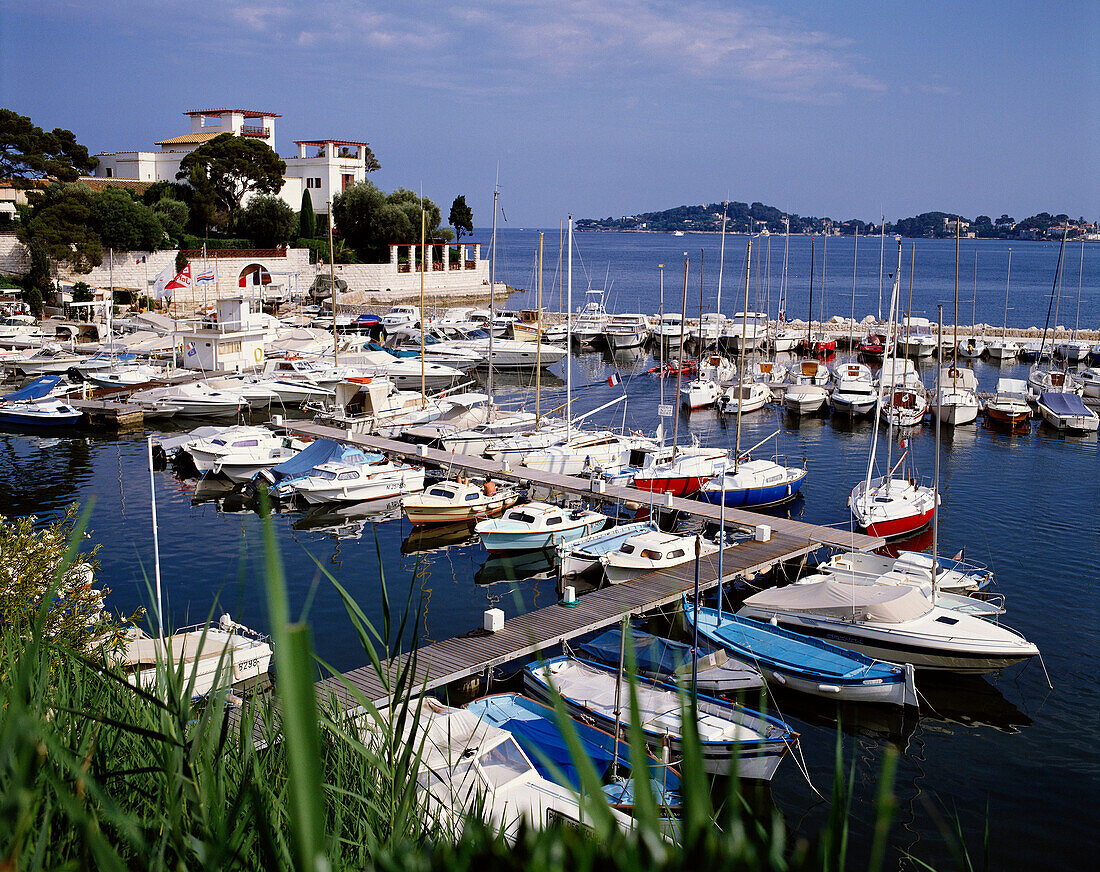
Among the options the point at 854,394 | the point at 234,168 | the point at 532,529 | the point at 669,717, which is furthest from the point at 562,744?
the point at 234,168

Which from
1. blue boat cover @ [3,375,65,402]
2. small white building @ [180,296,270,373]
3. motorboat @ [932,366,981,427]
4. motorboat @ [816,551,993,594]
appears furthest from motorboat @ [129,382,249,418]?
motorboat @ [932,366,981,427]

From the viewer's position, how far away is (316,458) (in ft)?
87.3

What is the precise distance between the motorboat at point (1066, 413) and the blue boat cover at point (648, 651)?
2675 cm

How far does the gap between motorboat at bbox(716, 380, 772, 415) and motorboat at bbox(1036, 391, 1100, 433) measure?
10.9 metres

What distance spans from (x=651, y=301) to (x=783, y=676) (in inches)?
3207

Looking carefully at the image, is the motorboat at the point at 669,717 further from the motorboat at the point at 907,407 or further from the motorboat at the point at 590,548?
the motorboat at the point at 907,407

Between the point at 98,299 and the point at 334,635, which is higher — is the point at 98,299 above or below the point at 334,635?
above

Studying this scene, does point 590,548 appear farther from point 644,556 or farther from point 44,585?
point 44,585

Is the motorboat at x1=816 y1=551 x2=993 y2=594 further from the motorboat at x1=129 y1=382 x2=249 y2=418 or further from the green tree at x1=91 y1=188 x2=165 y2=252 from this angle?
the green tree at x1=91 y1=188 x2=165 y2=252

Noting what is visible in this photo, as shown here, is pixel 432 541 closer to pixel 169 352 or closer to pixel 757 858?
pixel 757 858

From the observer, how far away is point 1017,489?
28.0m

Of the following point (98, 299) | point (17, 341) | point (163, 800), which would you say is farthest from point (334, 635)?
point (98, 299)

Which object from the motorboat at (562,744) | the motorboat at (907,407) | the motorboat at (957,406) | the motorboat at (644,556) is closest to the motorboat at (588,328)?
the motorboat at (907,407)

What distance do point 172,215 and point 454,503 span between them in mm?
48483
